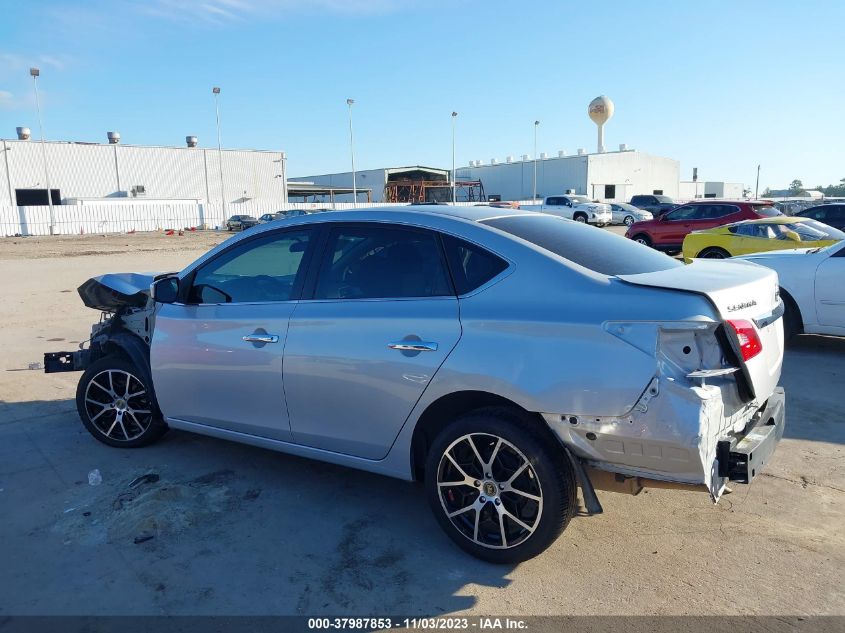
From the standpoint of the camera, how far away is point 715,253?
13.2 metres

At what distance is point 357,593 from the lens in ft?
9.94

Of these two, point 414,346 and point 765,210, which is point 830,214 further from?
point 414,346

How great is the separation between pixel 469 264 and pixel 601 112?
75672 mm

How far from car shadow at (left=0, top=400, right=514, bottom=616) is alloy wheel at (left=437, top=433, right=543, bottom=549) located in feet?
0.64

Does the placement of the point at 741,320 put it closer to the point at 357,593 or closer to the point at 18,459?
the point at 357,593

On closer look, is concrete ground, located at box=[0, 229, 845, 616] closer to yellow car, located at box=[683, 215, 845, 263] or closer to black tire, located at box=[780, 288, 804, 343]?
black tire, located at box=[780, 288, 804, 343]

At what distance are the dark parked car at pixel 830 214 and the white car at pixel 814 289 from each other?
12183 mm

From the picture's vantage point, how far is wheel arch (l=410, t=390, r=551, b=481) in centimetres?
309

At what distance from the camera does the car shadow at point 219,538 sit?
3.01m

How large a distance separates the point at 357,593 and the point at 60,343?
276 inches

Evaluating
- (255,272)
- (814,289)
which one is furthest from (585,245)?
(814,289)

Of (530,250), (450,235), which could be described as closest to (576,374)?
(530,250)

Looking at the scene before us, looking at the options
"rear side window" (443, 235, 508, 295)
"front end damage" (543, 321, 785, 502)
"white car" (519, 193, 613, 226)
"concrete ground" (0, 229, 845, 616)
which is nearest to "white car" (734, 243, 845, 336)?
"concrete ground" (0, 229, 845, 616)

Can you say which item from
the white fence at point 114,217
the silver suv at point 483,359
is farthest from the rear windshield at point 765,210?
the white fence at point 114,217
